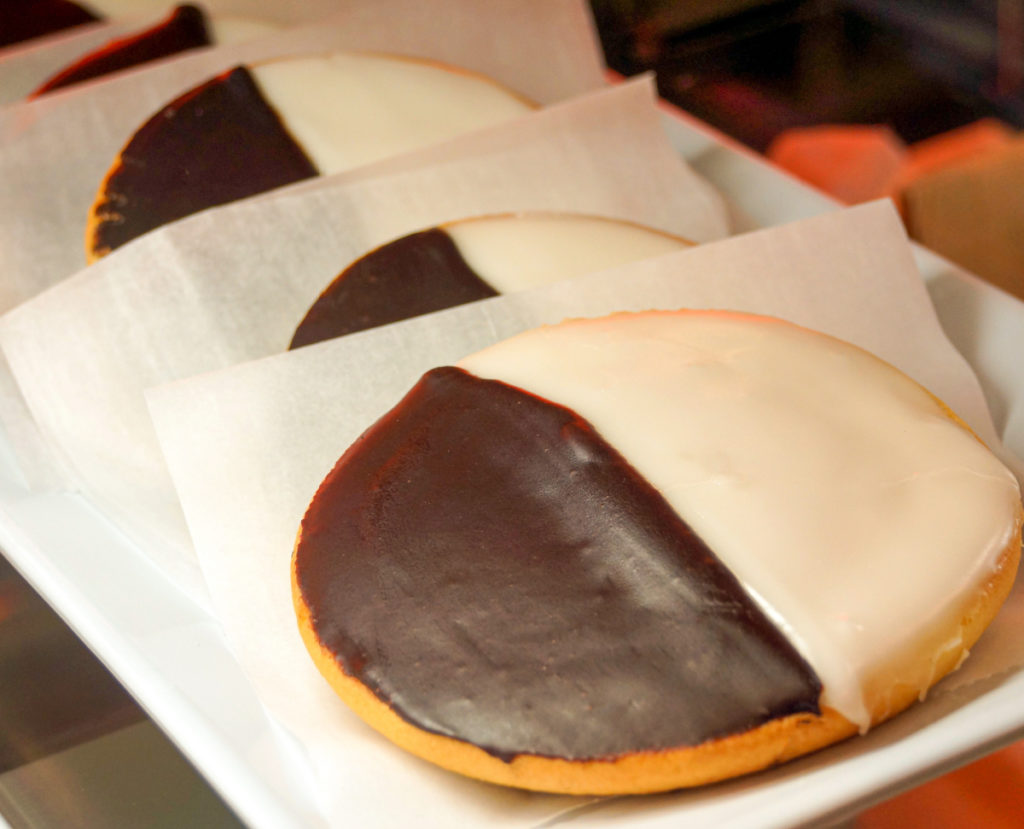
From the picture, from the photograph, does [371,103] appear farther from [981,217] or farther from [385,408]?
[981,217]

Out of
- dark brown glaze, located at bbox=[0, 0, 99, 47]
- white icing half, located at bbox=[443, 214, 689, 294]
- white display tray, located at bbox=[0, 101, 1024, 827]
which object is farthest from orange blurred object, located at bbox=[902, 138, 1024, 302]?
dark brown glaze, located at bbox=[0, 0, 99, 47]

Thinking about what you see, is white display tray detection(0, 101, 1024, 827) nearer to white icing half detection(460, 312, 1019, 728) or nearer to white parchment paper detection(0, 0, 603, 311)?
white icing half detection(460, 312, 1019, 728)

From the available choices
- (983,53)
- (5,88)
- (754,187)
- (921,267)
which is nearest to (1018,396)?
(921,267)

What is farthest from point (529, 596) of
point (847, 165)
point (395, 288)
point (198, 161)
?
point (847, 165)

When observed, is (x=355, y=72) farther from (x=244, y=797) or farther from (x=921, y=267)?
(x=244, y=797)

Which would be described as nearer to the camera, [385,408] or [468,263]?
[385,408]
